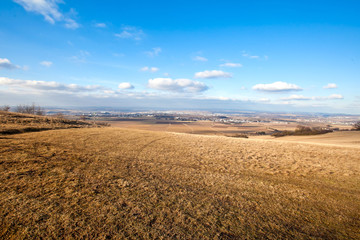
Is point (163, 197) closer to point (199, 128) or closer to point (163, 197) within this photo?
point (163, 197)

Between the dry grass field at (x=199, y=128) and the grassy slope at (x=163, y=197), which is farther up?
the grassy slope at (x=163, y=197)

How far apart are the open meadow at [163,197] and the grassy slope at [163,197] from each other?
0.03m

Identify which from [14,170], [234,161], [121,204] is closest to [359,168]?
[234,161]

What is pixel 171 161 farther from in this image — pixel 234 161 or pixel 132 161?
pixel 234 161

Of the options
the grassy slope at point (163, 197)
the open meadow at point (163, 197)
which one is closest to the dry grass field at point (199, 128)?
the grassy slope at point (163, 197)

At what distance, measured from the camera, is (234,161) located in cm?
1532

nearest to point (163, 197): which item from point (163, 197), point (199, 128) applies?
point (163, 197)

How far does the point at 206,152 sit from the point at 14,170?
14.2 metres

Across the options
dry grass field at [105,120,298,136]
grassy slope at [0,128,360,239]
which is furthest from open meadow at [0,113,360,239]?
dry grass field at [105,120,298,136]

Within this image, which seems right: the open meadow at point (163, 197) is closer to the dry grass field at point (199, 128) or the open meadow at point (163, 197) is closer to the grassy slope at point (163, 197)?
the grassy slope at point (163, 197)

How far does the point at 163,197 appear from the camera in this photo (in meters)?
7.73

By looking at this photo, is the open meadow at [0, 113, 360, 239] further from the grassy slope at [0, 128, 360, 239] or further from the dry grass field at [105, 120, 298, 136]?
the dry grass field at [105, 120, 298, 136]

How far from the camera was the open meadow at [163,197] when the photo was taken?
5480 mm

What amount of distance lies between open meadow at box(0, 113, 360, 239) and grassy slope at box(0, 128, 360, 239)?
1.4 inches
